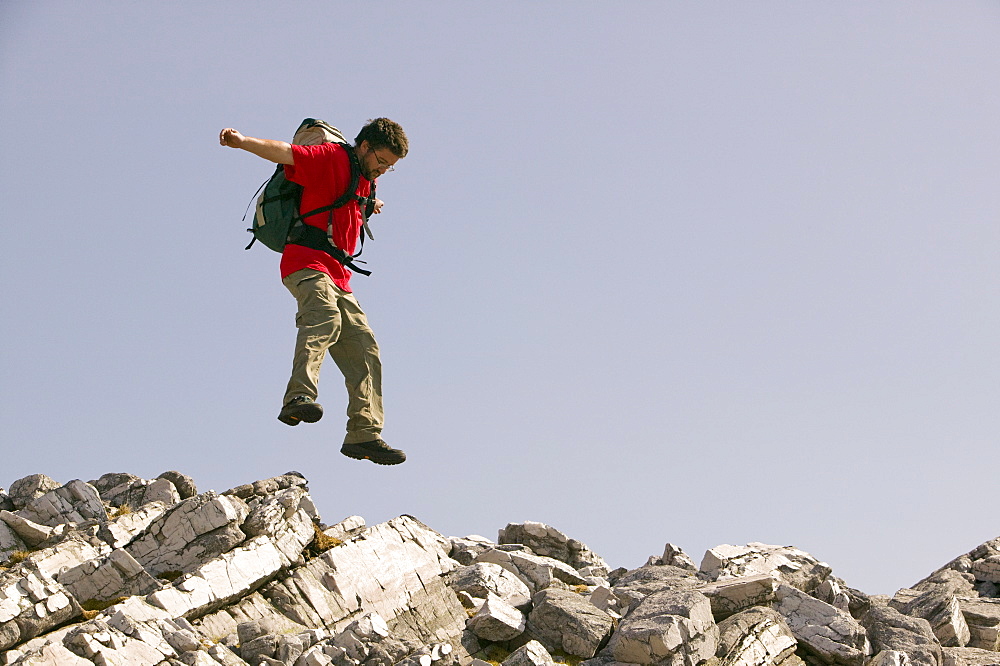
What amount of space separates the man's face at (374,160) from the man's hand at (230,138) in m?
1.84

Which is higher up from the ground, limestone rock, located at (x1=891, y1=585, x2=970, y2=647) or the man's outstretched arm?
the man's outstretched arm

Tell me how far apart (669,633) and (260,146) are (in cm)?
729

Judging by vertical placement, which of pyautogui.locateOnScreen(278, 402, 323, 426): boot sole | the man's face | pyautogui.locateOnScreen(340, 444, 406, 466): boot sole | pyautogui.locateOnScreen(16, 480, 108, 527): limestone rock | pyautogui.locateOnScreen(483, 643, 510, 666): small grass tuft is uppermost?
the man's face

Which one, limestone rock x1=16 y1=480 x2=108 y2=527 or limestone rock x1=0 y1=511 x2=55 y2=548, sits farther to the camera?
limestone rock x1=16 y1=480 x2=108 y2=527

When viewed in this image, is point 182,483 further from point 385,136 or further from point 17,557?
point 385,136

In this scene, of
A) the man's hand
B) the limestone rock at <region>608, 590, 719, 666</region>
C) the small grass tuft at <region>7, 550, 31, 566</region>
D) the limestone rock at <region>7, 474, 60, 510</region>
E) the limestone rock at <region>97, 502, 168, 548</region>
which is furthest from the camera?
the limestone rock at <region>7, 474, 60, 510</region>

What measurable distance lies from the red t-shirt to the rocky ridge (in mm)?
4168

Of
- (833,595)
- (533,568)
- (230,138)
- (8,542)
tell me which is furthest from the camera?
(833,595)

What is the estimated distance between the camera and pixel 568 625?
476 inches

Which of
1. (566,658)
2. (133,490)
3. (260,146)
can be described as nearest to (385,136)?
(260,146)

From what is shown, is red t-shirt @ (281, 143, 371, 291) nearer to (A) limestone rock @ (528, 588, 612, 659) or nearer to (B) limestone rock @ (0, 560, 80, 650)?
(B) limestone rock @ (0, 560, 80, 650)

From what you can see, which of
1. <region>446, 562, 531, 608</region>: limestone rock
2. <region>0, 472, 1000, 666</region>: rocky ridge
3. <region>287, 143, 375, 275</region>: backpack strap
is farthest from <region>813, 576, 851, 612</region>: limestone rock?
<region>287, 143, 375, 275</region>: backpack strap

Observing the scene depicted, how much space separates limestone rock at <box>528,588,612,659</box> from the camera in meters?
11.9

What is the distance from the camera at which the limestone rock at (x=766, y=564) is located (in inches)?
624
